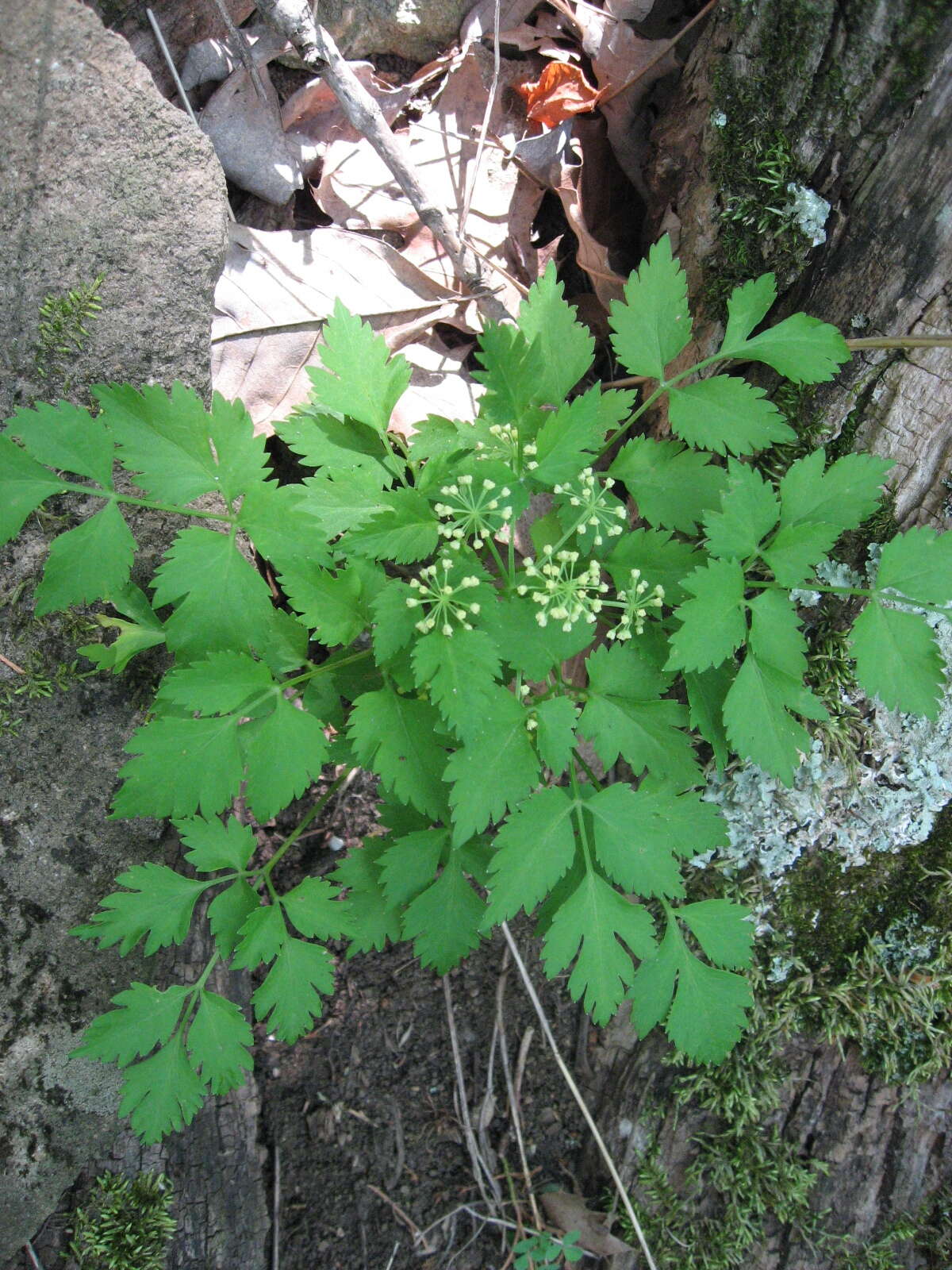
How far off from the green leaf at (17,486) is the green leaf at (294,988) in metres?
1.11

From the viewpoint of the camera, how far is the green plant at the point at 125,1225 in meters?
2.19

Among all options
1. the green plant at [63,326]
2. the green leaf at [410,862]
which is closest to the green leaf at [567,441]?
the green leaf at [410,862]

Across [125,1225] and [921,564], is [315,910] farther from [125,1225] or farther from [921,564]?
[921,564]

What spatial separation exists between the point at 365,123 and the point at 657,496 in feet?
4.26

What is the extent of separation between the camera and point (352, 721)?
1.81 m

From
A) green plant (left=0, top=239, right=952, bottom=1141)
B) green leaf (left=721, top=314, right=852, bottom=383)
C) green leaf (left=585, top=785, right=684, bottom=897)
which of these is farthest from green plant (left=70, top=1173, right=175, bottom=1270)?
green leaf (left=721, top=314, right=852, bottom=383)

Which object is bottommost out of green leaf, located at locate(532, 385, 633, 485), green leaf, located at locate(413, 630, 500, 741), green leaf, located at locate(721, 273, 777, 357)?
green leaf, located at locate(413, 630, 500, 741)

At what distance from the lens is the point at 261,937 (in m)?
1.93

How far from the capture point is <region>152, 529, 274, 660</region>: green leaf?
1.78 metres

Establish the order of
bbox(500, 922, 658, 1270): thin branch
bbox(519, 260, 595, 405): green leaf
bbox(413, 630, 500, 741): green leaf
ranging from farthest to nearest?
bbox(500, 922, 658, 1270): thin branch, bbox(519, 260, 595, 405): green leaf, bbox(413, 630, 500, 741): green leaf

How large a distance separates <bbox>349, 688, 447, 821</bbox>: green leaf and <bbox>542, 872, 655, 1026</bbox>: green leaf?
0.38m

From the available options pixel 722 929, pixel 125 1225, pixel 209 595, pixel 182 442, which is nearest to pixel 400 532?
pixel 209 595

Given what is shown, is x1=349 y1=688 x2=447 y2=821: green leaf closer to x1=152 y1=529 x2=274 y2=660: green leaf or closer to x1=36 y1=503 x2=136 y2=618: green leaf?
x1=152 y1=529 x2=274 y2=660: green leaf

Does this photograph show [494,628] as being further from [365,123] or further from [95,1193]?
[95,1193]
